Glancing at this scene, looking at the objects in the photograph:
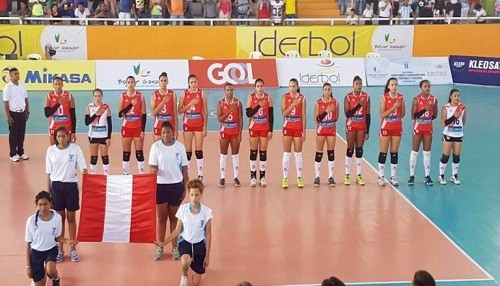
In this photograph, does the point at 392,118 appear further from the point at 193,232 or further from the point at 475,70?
the point at 475,70

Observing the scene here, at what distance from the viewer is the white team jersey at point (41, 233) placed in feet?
26.6

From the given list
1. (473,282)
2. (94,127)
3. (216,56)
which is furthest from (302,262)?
(216,56)

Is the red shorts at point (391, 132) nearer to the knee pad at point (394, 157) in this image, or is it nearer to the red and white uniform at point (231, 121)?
the knee pad at point (394, 157)

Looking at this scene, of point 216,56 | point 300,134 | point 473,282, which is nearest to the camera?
point 473,282

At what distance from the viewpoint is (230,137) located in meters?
13.1

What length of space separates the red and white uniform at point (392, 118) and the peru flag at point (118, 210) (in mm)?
5358

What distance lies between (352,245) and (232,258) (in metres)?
1.83

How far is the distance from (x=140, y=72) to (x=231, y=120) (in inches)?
418

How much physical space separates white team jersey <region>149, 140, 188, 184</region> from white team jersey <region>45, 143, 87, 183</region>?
1.03m

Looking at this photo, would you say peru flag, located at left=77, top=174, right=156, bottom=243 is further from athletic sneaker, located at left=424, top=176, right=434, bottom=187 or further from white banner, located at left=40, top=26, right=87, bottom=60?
white banner, located at left=40, top=26, right=87, bottom=60

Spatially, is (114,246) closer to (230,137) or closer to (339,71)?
(230,137)

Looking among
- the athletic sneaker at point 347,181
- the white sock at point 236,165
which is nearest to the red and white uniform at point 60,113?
the white sock at point 236,165

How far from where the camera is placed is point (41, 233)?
814cm

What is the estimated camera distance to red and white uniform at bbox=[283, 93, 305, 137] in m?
12.9
